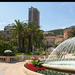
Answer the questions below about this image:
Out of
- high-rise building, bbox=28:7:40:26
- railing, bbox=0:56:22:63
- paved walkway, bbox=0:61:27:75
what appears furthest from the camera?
high-rise building, bbox=28:7:40:26

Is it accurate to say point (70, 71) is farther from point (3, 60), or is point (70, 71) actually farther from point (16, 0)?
point (3, 60)

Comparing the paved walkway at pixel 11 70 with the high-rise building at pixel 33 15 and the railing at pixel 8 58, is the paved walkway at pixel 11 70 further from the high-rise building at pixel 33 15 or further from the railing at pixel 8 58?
the high-rise building at pixel 33 15

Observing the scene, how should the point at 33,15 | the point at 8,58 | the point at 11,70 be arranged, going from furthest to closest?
the point at 33,15 → the point at 8,58 → the point at 11,70

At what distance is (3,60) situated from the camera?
16656mm

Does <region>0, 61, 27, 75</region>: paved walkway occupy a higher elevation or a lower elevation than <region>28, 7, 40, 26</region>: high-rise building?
lower

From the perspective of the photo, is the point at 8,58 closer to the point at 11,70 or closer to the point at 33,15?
the point at 11,70

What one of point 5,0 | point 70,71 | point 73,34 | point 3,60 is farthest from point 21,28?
point 73,34

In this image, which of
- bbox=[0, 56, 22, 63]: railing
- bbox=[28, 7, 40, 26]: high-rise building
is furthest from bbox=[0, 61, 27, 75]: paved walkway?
bbox=[28, 7, 40, 26]: high-rise building

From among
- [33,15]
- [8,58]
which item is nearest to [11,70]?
[8,58]

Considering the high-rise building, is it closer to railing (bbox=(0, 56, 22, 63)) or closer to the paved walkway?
railing (bbox=(0, 56, 22, 63))

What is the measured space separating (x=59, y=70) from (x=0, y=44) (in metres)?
14.3

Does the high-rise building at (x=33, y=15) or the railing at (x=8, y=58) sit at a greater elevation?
the high-rise building at (x=33, y=15)

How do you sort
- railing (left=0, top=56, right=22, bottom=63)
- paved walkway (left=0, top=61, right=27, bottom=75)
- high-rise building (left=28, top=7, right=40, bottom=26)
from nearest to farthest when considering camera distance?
paved walkway (left=0, top=61, right=27, bottom=75)
railing (left=0, top=56, right=22, bottom=63)
high-rise building (left=28, top=7, right=40, bottom=26)

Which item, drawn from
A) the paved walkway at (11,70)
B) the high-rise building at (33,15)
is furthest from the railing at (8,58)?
the high-rise building at (33,15)
